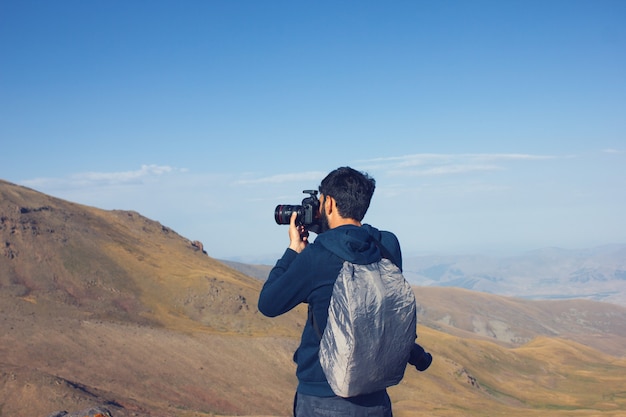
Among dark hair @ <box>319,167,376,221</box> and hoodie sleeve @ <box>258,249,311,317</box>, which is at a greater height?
dark hair @ <box>319,167,376,221</box>

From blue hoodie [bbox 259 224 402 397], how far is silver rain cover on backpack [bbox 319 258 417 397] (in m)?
0.15

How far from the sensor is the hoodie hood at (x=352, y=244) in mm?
3887

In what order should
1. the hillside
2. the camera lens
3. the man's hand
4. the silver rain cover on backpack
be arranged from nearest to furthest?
the silver rain cover on backpack
the man's hand
the camera lens
the hillside

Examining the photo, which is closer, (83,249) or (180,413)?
(180,413)

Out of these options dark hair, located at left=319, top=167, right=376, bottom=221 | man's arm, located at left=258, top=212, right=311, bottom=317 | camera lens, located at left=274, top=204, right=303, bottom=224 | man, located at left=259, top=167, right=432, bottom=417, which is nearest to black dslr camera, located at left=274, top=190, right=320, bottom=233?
camera lens, located at left=274, top=204, right=303, bottom=224

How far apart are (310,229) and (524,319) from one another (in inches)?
4973

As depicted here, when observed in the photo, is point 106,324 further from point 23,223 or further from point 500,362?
point 500,362

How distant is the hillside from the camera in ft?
80.7

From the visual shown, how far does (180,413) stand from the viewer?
21.9 m

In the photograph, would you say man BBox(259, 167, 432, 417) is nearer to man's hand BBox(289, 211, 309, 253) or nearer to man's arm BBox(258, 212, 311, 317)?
man's arm BBox(258, 212, 311, 317)

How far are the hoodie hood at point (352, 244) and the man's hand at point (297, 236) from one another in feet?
1.56

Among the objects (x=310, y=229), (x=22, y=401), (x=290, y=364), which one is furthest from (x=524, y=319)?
(x=310, y=229)

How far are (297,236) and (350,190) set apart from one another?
611mm

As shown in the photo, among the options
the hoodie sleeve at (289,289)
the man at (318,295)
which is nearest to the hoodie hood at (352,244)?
the man at (318,295)
